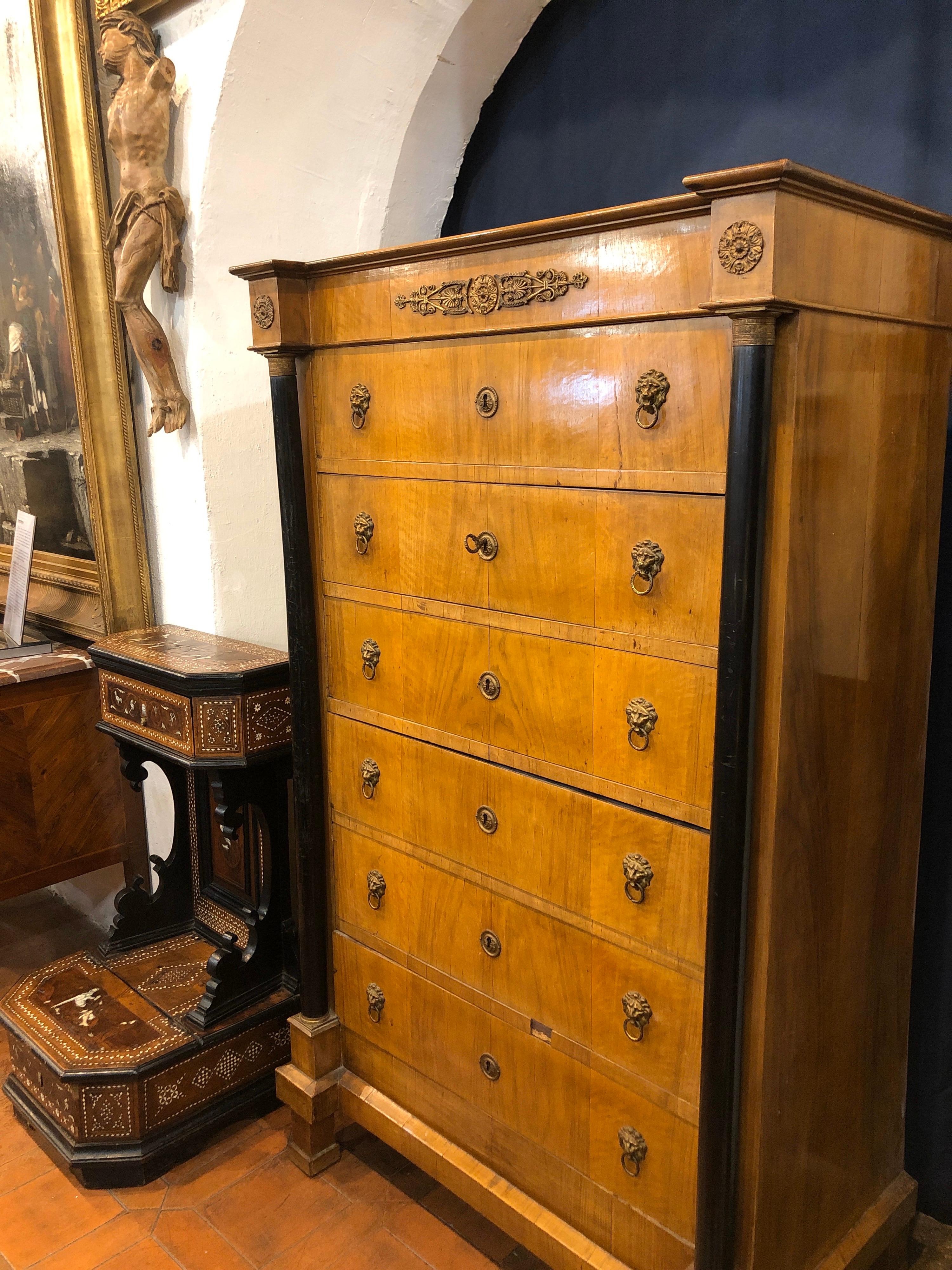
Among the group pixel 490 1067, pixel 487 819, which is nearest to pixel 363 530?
pixel 487 819

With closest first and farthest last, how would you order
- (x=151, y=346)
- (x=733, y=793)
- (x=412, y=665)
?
(x=733, y=793), (x=412, y=665), (x=151, y=346)

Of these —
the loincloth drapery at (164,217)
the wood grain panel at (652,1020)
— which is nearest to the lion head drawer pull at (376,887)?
the wood grain panel at (652,1020)

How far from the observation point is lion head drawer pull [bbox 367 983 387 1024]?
2.34m

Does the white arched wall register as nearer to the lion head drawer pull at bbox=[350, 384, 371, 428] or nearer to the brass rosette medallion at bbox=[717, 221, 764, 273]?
the lion head drawer pull at bbox=[350, 384, 371, 428]

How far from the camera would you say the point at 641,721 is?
5.50ft

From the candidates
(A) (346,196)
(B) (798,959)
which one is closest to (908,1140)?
(B) (798,959)

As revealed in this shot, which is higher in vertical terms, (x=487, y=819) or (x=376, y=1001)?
(x=487, y=819)

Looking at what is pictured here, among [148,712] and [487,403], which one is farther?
[148,712]

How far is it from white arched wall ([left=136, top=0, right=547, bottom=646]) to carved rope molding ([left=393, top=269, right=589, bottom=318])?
103 centimetres

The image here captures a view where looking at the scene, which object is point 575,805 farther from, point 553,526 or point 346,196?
point 346,196

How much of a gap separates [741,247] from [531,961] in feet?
4.44

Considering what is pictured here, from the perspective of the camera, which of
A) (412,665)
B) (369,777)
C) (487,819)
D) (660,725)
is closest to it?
(660,725)

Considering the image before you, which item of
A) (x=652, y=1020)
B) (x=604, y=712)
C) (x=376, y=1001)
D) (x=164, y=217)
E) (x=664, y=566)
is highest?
(x=164, y=217)

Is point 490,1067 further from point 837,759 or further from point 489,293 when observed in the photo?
point 489,293
